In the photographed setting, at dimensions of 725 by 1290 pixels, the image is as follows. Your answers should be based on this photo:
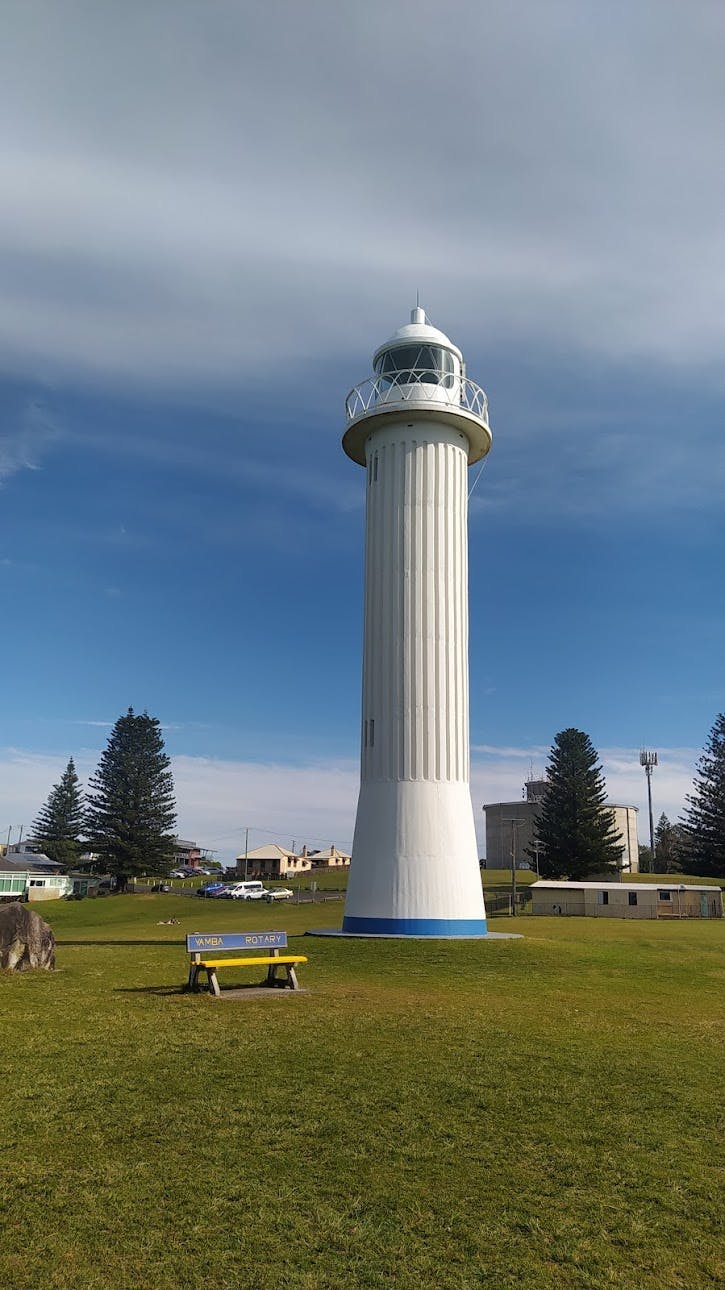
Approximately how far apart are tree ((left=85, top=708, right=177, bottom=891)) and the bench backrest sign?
57.3 meters

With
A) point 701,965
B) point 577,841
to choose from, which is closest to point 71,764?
point 577,841

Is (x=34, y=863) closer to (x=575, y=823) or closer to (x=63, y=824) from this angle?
(x=63, y=824)

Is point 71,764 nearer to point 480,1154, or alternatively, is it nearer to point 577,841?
point 577,841

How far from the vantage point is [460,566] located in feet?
86.7

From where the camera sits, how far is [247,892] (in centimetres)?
5609

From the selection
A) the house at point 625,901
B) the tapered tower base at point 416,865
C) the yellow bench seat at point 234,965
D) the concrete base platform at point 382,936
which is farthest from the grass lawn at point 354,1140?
the house at point 625,901

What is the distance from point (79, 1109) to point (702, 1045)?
7376 millimetres

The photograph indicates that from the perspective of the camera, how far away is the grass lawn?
18.7 feet

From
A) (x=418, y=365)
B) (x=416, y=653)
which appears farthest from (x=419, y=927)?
(x=418, y=365)

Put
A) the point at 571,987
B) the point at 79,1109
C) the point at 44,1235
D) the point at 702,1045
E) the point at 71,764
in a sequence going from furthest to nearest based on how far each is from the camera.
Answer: the point at 71,764 < the point at 571,987 < the point at 702,1045 < the point at 79,1109 < the point at 44,1235

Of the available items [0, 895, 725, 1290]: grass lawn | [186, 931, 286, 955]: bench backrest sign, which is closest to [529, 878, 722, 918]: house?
[0, 895, 725, 1290]: grass lawn

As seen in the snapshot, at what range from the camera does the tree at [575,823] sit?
62.8m

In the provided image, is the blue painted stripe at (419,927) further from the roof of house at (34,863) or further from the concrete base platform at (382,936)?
the roof of house at (34,863)

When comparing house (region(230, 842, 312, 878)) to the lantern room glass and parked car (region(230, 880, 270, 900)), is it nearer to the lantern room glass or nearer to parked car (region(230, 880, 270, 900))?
parked car (region(230, 880, 270, 900))
